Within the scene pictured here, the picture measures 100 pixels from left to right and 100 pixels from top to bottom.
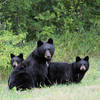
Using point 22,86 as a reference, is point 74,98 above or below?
above

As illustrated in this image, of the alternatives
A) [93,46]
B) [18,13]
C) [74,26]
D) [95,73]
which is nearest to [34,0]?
[18,13]

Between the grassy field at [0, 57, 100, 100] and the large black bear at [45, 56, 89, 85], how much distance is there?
0.33 metres

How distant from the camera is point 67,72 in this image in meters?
10.6

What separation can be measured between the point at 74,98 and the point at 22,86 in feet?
10.9

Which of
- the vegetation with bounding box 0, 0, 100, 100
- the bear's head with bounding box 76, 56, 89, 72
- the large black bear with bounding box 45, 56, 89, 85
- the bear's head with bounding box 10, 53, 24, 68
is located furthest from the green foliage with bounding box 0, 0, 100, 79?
the bear's head with bounding box 76, 56, 89, 72

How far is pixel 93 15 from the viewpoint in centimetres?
1742

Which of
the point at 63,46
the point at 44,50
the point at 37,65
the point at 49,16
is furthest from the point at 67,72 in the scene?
the point at 49,16

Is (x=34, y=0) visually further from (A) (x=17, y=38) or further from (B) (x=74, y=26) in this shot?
(A) (x=17, y=38)

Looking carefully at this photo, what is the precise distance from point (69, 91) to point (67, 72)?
11.1ft

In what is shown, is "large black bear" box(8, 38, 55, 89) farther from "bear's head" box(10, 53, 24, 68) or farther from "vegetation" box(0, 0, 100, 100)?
"vegetation" box(0, 0, 100, 100)

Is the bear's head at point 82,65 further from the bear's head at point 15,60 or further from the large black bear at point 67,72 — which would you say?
the bear's head at point 15,60

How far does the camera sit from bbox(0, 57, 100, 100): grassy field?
20.3 feet

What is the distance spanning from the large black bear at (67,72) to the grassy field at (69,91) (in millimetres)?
333

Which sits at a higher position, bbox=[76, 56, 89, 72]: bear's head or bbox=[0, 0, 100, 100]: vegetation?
bbox=[0, 0, 100, 100]: vegetation
